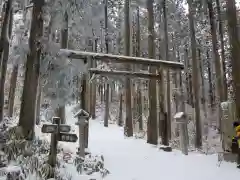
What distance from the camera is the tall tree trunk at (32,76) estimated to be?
8745 millimetres

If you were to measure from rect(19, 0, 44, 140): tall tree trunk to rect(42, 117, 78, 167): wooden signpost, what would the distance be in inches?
71.3

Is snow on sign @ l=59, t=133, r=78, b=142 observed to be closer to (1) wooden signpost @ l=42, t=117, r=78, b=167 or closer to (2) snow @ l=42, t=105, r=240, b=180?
(1) wooden signpost @ l=42, t=117, r=78, b=167

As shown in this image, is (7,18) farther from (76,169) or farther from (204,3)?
(204,3)

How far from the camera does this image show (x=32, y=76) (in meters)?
9.17

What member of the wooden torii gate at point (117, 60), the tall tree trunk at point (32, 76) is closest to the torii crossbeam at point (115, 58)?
the wooden torii gate at point (117, 60)

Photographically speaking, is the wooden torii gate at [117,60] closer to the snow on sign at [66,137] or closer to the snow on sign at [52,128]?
the snow on sign at [52,128]

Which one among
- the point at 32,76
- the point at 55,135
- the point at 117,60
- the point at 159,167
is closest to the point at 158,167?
the point at 159,167

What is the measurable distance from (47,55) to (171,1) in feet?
50.1

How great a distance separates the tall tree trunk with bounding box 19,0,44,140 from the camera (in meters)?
8.74

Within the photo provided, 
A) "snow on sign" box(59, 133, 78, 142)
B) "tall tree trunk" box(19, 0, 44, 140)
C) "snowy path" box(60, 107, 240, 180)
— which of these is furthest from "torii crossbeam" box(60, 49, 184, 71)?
"snow on sign" box(59, 133, 78, 142)

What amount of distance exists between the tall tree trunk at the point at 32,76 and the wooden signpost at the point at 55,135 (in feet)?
5.94

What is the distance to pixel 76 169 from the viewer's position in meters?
7.55

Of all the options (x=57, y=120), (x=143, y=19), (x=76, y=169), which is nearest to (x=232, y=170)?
(x=76, y=169)

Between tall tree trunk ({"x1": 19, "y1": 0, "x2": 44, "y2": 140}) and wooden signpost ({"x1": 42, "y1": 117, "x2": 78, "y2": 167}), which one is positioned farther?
tall tree trunk ({"x1": 19, "y1": 0, "x2": 44, "y2": 140})
